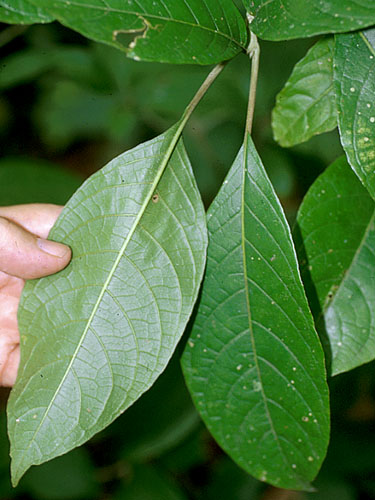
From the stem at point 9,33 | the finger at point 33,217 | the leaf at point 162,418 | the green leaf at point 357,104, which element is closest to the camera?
the green leaf at point 357,104

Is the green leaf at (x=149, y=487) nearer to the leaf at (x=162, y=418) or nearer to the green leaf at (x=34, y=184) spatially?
the leaf at (x=162, y=418)

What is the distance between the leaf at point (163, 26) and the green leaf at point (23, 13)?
7 centimetres

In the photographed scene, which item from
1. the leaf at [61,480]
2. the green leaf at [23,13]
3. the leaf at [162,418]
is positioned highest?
the green leaf at [23,13]

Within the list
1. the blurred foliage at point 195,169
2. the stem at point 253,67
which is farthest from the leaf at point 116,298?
the blurred foliage at point 195,169

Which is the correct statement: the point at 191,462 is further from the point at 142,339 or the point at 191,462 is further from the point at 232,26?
the point at 232,26

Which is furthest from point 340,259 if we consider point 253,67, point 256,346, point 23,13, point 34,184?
point 34,184

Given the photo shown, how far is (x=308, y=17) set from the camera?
2.55 ft

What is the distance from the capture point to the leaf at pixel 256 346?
90cm

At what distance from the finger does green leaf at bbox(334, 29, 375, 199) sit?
0.72 meters

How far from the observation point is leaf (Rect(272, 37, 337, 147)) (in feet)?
3.13

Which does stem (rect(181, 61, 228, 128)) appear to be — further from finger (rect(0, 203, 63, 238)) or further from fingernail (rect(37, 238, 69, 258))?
finger (rect(0, 203, 63, 238))

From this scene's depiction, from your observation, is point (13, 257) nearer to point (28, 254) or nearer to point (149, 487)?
point (28, 254)

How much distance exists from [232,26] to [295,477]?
0.72m

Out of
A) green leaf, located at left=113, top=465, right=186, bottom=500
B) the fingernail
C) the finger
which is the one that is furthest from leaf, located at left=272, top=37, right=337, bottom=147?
green leaf, located at left=113, top=465, right=186, bottom=500
